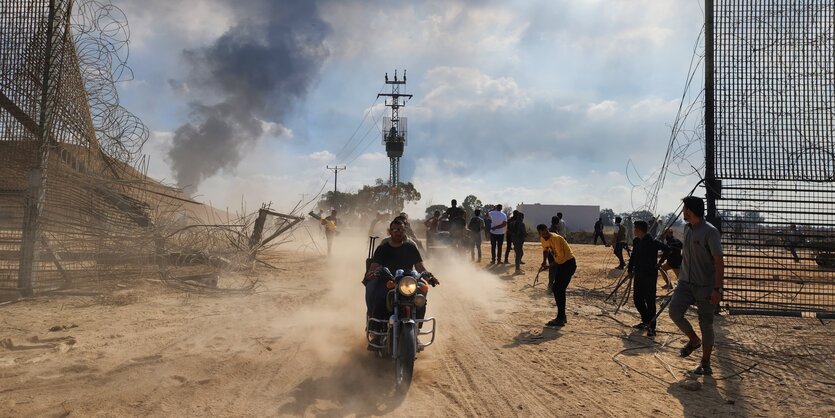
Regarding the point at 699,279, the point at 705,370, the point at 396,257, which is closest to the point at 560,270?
the point at 699,279

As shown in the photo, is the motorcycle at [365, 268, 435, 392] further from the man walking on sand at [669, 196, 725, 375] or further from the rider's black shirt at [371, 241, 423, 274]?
the man walking on sand at [669, 196, 725, 375]

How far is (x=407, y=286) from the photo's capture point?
5004 mm

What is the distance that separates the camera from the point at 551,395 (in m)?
4.84

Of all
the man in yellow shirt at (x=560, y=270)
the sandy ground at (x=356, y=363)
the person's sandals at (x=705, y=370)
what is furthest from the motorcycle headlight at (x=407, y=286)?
the man in yellow shirt at (x=560, y=270)

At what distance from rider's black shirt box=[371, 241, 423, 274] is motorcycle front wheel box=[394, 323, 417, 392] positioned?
4.04 feet

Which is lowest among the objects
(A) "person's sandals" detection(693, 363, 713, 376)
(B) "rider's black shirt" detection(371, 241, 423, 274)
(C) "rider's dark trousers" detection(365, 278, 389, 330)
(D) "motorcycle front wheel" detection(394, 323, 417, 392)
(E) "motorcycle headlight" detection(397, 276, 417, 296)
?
(A) "person's sandals" detection(693, 363, 713, 376)

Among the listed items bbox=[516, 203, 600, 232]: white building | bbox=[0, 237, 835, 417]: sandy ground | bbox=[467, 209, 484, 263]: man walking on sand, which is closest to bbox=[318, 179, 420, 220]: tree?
bbox=[516, 203, 600, 232]: white building

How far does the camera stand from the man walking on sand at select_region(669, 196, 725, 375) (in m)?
5.39

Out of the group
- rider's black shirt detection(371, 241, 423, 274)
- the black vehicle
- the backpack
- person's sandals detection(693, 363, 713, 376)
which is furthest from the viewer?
the backpack

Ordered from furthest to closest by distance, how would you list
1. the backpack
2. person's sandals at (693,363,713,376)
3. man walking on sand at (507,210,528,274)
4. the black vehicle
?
the backpack, the black vehicle, man walking on sand at (507,210,528,274), person's sandals at (693,363,713,376)

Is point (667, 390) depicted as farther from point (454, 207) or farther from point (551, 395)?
point (454, 207)

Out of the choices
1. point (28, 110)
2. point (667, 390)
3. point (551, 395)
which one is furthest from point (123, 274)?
point (667, 390)

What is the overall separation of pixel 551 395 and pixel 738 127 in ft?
20.2

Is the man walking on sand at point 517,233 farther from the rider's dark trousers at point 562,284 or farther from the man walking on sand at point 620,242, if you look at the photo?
the rider's dark trousers at point 562,284
